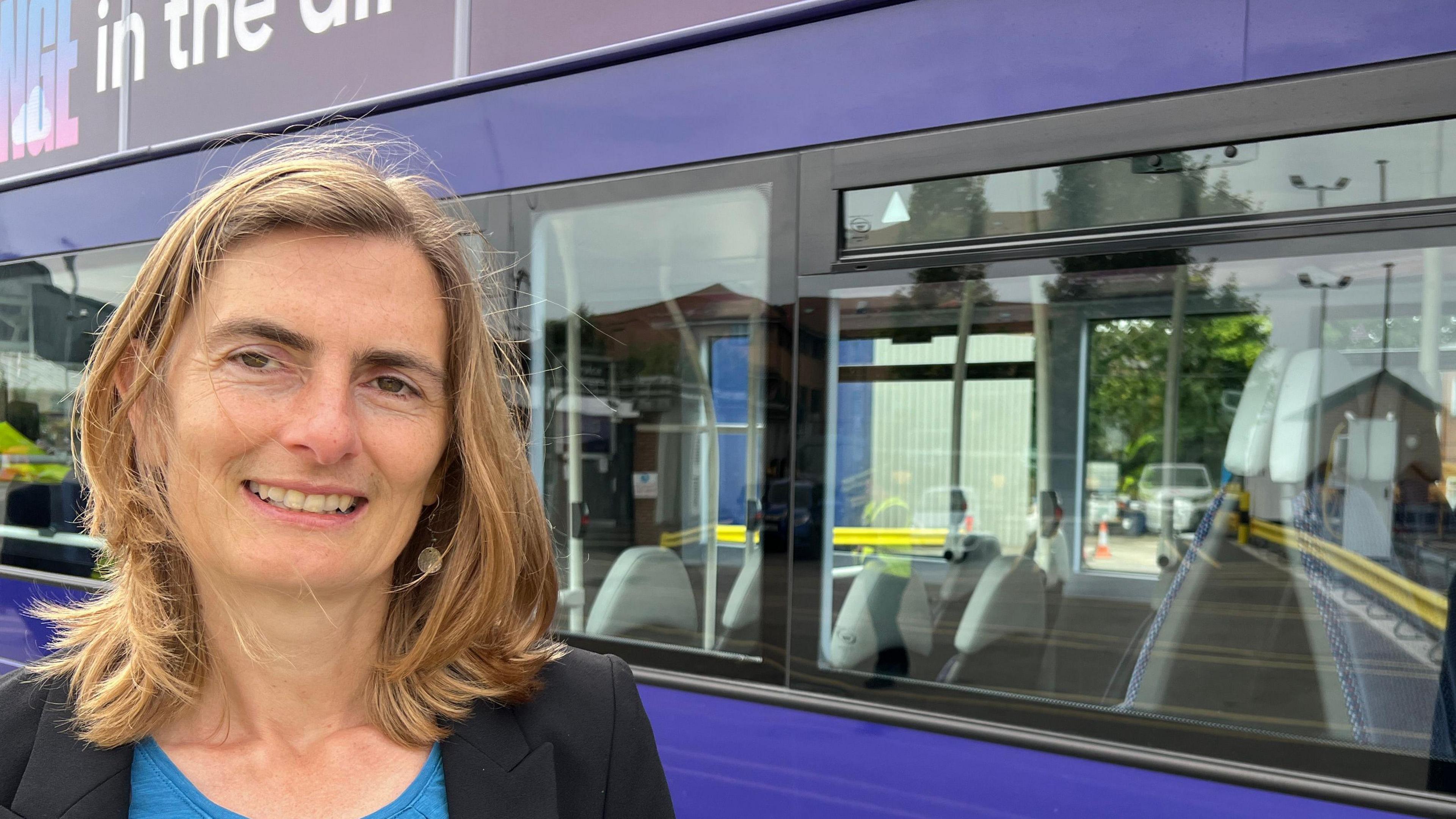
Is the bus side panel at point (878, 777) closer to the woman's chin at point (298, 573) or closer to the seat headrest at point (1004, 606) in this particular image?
the seat headrest at point (1004, 606)

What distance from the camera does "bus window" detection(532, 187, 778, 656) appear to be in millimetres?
2801

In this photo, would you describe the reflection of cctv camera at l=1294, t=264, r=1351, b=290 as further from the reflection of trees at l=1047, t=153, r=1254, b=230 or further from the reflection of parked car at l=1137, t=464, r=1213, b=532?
the reflection of parked car at l=1137, t=464, r=1213, b=532

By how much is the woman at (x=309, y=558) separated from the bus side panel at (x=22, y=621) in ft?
11.0

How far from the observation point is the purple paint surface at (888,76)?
2070mm

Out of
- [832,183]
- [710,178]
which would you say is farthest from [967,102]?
[710,178]

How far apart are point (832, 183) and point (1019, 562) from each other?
99 centimetres

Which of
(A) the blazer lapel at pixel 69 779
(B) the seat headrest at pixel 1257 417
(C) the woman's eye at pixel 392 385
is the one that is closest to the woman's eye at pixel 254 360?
(C) the woman's eye at pixel 392 385

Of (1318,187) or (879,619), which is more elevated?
(1318,187)

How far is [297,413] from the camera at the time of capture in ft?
4.08

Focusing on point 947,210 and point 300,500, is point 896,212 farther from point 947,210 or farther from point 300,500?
point 300,500

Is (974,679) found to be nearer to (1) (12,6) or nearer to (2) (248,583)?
(2) (248,583)

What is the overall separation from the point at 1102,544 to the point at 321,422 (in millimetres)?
1908

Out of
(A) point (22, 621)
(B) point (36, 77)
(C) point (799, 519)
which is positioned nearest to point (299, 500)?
(C) point (799, 519)

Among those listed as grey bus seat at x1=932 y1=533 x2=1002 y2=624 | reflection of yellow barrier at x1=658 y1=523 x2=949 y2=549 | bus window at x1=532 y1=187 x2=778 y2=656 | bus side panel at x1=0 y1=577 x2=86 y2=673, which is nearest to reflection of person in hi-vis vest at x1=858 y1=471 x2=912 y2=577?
reflection of yellow barrier at x1=658 y1=523 x2=949 y2=549
